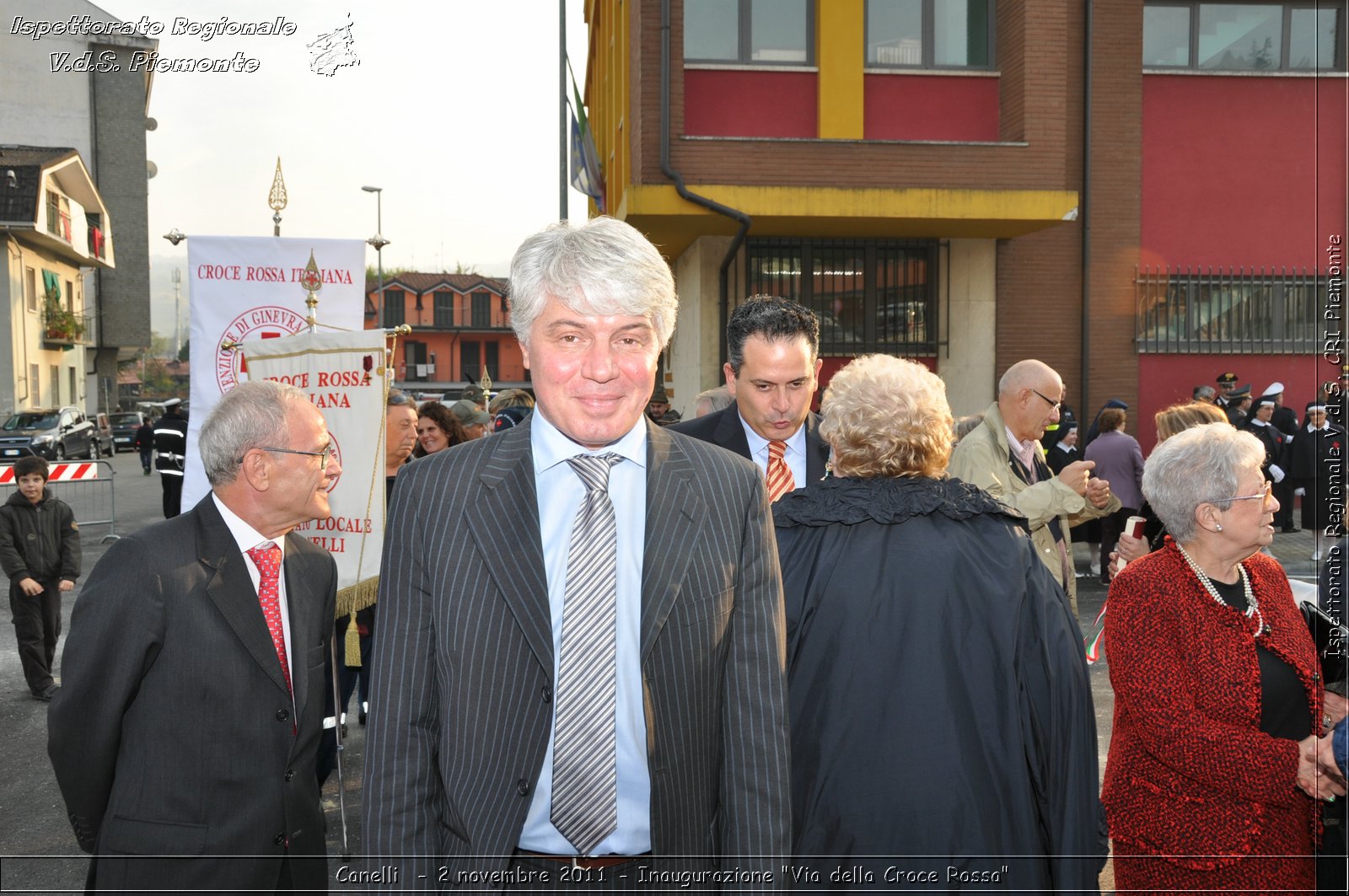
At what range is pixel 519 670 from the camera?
207 cm

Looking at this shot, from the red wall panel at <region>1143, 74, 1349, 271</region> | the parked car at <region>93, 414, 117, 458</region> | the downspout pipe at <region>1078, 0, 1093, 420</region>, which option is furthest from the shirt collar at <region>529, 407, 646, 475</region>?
the parked car at <region>93, 414, 117, 458</region>

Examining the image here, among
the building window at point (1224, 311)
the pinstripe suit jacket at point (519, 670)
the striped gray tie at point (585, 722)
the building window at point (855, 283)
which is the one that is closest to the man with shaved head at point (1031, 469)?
the pinstripe suit jacket at point (519, 670)

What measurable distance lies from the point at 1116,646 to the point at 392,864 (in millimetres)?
2171

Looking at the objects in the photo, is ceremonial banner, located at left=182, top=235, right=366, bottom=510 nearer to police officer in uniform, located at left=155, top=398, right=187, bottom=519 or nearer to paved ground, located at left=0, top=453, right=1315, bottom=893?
paved ground, located at left=0, top=453, right=1315, bottom=893

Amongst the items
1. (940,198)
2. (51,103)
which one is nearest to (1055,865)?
(940,198)

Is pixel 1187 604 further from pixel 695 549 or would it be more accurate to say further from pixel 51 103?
pixel 51 103

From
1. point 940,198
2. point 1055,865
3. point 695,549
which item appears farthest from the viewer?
point 940,198

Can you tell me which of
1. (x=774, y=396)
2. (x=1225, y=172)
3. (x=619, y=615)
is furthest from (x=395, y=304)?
(x=619, y=615)

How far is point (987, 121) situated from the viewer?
47.2ft

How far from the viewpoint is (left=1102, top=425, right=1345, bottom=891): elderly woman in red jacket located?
2.90 meters

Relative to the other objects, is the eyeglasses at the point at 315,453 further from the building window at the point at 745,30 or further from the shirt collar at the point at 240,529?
the building window at the point at 745,30

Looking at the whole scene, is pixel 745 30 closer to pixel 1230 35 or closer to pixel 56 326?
pixel 1230 35

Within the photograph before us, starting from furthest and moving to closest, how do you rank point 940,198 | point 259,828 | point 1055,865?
point 940,198, point 259,828, point 1055,865

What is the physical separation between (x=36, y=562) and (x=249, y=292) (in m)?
3.86
